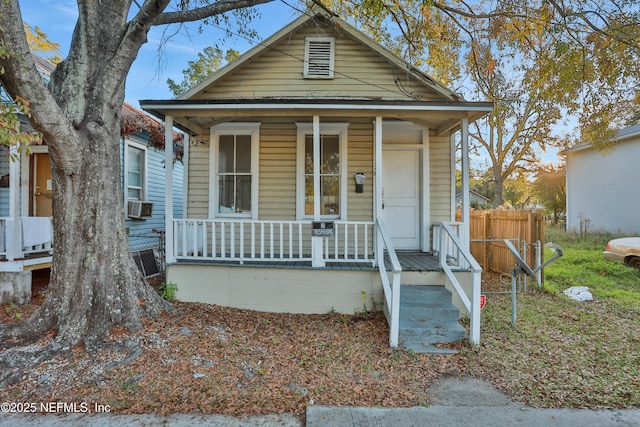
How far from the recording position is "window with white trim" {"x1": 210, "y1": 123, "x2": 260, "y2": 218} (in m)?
6.83

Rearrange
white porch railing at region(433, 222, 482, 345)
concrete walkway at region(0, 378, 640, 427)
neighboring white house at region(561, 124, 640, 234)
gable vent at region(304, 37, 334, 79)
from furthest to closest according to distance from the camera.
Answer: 1. neighboring white house at region(561, 124, 640, 234)
2. gable vent at region(304, 37, 334, 79)
3. white porch railing at region(433, 222, 482, 345)
4. concrete walkway at region(0, 378, 640, 427)

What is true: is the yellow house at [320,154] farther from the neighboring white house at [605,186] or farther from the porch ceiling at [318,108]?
the neighboring white house at [605,186]

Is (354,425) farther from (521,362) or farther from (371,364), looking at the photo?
(521,362)

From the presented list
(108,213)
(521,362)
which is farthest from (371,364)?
(108,213)

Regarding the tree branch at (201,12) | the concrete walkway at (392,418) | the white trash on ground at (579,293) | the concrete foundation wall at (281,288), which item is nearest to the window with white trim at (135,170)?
the concrete foundation wall at (281,288)

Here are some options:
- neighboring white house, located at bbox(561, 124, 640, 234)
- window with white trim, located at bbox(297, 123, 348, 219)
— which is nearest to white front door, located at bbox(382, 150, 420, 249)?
window with white trim, located at bbox(297, 123, 348, 219)

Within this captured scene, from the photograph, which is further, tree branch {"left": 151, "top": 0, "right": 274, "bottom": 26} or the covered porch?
the covered porch

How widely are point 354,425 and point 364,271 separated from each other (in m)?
2.64

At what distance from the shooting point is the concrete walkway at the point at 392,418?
274 cm

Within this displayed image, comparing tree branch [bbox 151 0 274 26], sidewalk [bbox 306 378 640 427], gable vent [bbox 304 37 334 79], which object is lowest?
sidewalk [bbox 306 378 640 427]

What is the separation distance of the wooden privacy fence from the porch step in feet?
7.59

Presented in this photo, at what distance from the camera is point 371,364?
3.70 meters

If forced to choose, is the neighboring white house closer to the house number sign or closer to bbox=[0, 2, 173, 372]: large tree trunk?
the house number sign

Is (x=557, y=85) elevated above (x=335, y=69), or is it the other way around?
(x=335, y=69)
